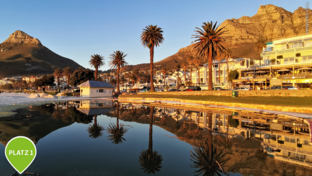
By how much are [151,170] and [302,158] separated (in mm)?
6872

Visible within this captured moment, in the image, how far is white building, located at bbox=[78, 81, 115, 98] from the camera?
5481cm

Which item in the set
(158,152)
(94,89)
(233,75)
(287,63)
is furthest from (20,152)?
(287,63)

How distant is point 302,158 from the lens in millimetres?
7680

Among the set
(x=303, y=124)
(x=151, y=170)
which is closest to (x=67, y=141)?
(x=151, y=170)

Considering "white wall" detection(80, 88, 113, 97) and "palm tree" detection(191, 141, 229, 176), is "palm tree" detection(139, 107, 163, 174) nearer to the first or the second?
"palm tree" detection(191, 141, 229, 176)

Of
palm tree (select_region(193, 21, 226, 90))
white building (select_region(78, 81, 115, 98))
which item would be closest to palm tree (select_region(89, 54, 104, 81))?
white building (select_region(78, 81, 115, 98))

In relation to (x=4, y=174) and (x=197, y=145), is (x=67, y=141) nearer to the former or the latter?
(x=4, y=174)

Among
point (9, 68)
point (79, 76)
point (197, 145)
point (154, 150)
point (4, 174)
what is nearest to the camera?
point (4, 174)

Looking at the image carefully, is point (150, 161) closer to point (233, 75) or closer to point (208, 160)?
point (208, 160)

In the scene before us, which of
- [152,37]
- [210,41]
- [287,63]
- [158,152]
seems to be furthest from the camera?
[287,63]

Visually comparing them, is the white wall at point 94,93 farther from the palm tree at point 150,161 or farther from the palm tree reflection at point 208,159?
the palm tree reflection at point 208,159

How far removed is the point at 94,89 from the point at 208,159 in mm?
53580

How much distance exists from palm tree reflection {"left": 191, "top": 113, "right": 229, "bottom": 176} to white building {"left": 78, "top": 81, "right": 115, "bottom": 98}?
1991 inches

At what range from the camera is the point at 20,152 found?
492cm
